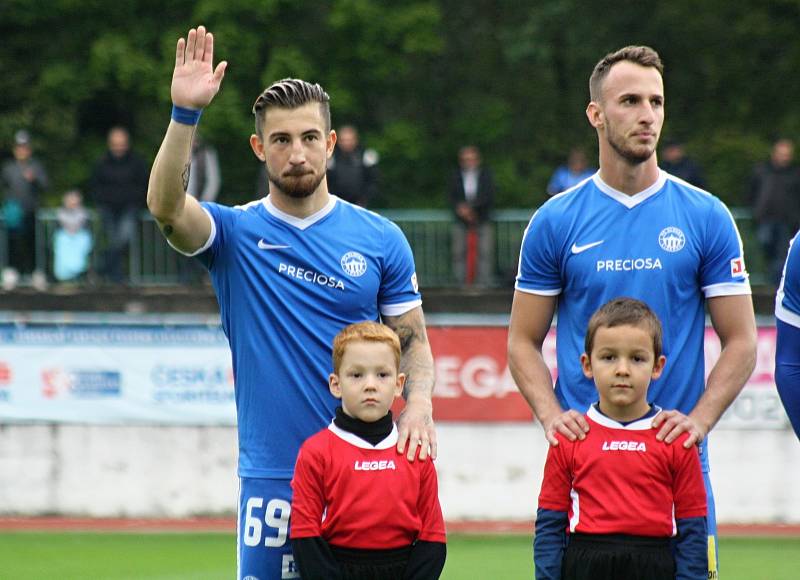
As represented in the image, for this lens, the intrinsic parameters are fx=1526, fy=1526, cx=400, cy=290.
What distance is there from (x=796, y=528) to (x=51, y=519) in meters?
6.96

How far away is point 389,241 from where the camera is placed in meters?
5.63

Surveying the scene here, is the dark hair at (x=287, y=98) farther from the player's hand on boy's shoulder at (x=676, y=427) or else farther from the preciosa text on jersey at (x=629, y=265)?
the player's hand on boy's shoulder at (x=676, y=427)

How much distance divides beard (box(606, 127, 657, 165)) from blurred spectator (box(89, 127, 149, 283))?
45.9ft

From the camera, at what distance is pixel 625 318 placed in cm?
505

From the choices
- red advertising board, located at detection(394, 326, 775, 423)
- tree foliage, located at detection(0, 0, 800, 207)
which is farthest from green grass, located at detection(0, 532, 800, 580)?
tree foliage, located at detection(0, 0, 800, 207)

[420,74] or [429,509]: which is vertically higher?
[420,74]

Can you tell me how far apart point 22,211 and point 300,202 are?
14.4 m

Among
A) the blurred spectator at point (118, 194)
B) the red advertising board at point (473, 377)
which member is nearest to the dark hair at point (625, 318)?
the red advertising board at point (473, 377)

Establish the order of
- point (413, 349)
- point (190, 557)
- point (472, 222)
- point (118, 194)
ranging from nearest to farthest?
point (413, 349) → point (190, 557) → point (118, 194) → point (472, 222)

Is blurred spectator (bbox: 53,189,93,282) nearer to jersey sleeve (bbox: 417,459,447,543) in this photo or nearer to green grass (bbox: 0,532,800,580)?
green grass (bbox: 0,532,800,580)

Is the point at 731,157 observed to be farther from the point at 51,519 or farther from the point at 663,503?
the point at 663,503

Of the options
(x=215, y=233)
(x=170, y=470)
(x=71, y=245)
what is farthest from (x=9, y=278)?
(x=215, y=233)

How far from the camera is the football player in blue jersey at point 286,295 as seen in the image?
539 cm

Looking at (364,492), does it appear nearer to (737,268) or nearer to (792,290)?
(737,268)
